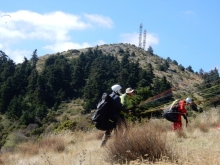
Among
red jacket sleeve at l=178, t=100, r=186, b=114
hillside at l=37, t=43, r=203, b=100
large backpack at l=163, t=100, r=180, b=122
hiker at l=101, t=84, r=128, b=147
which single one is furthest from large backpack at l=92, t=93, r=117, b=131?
hillside at l=37, t=43, r=203, b=100

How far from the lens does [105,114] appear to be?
264 inches

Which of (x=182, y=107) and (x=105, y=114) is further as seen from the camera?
(x=182, y=107)

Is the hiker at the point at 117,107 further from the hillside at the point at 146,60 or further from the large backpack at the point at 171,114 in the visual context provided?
the hillside at the point at 146,60

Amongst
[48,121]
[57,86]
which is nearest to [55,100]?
[57,86]

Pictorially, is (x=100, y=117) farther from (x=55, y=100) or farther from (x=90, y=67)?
(x=90, y=67)

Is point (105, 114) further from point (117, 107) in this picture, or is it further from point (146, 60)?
point (146, 60)

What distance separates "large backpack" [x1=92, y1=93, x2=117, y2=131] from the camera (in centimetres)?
668

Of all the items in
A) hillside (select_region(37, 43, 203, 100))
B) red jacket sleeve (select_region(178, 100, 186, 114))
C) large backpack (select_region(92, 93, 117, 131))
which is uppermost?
hillside (select_region(37, 43, 203, 100))

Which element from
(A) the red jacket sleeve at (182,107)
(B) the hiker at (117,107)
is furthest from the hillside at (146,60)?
(B) the hiker at (117,107)

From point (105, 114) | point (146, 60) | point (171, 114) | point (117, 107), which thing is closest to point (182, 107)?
point (171, 114)

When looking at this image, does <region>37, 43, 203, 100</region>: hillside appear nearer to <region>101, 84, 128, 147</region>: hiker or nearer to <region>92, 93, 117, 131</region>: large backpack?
<region>101, 84, 128, 147</region>: hiker

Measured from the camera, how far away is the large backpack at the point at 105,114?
668cm

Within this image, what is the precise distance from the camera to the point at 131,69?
253ft

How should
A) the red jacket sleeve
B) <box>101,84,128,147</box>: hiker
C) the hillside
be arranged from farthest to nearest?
the hillside, the red jacket sleeve, <box>101,84,128,147</box>: hiker
